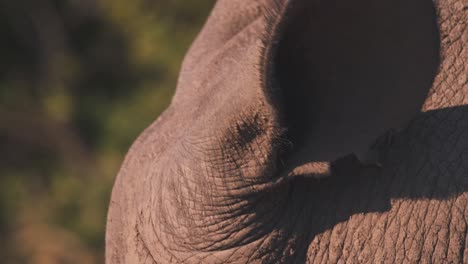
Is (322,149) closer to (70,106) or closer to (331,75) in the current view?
(331,75)

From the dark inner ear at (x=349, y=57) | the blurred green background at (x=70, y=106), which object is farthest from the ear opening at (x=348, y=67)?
the blurred green background at (x=70, y=106)

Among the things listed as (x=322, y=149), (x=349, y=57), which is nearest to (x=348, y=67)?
(x=349, y=57)

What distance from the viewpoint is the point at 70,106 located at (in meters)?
12.8

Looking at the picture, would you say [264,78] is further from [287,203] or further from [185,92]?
[185,92]

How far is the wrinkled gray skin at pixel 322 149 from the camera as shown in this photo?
1.61 m

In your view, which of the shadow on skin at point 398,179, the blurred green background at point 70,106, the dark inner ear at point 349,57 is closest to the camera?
the dark inner ear at point 349,57

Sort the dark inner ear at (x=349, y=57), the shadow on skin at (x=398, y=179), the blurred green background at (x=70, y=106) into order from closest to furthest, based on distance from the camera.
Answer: the dark inner ear at (x=349, y=57) → the shadow on skin at (x=398, y=179) → the blurred green background at (x=70, y=106)

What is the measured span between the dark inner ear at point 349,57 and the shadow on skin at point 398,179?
0.11 m

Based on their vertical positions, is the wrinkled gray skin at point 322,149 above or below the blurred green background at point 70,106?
below

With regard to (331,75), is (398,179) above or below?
below

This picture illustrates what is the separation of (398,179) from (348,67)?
8.9 inches

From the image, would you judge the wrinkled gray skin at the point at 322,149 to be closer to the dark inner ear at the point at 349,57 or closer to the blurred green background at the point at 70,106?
the dark inner ear at the point at 349,57

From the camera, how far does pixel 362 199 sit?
5.85 ft

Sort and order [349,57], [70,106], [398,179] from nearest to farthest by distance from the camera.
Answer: [349,57] < [398,179] < [70,106]
